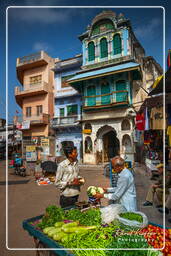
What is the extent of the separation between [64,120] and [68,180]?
1515 cm

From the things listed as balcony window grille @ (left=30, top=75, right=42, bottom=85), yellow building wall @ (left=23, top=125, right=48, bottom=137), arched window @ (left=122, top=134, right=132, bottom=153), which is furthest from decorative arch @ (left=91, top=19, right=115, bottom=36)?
yellow building wall @ (left=23, top=125, right=48, bottom=137)

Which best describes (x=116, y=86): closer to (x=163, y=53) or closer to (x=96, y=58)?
(x=96, y=58)

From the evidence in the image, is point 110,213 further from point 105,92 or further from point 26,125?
point 26,125

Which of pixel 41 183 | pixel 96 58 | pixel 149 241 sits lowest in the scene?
pixel 41 183

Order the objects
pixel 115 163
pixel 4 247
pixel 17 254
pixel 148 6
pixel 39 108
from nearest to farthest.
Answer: pixel 148 6 < pixel 115 163 < pixel 17 254 < pixel 4 247 < pixel 39 108

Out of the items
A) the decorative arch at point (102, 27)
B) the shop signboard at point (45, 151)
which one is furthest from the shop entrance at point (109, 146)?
the decorative arch at point (102, 27)

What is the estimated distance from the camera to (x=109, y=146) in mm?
16625

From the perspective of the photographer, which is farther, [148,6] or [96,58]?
[96,58]

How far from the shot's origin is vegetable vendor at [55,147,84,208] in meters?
3.02

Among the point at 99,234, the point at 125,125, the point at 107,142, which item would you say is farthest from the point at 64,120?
the point at 99,234

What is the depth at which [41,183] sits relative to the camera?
341 inches

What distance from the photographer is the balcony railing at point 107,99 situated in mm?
14328

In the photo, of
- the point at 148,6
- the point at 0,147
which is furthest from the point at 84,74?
the point at 0,147

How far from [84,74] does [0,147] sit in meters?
19.6
